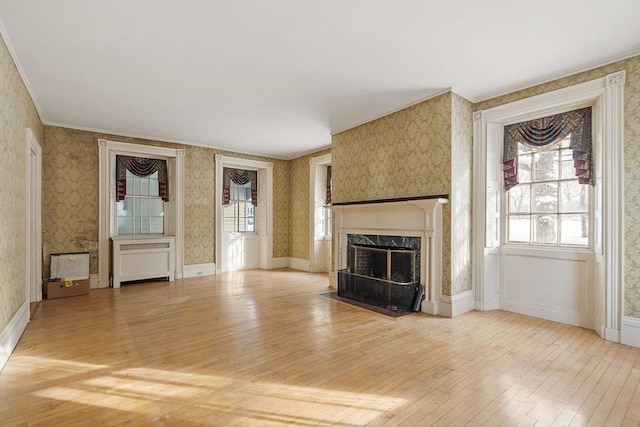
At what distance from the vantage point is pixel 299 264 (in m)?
7.73

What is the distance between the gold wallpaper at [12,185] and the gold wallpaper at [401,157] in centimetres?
404

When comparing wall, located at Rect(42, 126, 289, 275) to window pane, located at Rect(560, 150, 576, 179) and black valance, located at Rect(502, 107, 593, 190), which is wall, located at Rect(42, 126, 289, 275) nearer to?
black valance, located at Rect(502, 107, 593, 190)

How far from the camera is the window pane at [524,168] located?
404cm

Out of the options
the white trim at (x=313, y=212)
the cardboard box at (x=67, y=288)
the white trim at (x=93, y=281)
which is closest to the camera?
the cardboard box at (x=67, y=288)

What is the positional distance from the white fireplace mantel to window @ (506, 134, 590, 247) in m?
1.03

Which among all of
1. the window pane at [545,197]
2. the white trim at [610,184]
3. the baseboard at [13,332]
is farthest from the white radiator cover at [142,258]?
the white trim at [610,184]

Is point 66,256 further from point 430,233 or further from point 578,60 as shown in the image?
point 578,60

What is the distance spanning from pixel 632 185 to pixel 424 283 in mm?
2234

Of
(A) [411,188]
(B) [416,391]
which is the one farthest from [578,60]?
(B) [416,391]

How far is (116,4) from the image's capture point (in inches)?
94.4

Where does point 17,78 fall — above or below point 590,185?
above

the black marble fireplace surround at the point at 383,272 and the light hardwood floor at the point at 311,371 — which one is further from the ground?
the black marble fireplace surround at the point at 383,272

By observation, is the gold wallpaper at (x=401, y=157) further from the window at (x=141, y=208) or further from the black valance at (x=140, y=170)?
the window at (x=141, y=208)

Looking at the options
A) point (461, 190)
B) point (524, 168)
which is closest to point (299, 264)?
point (461, 190)
